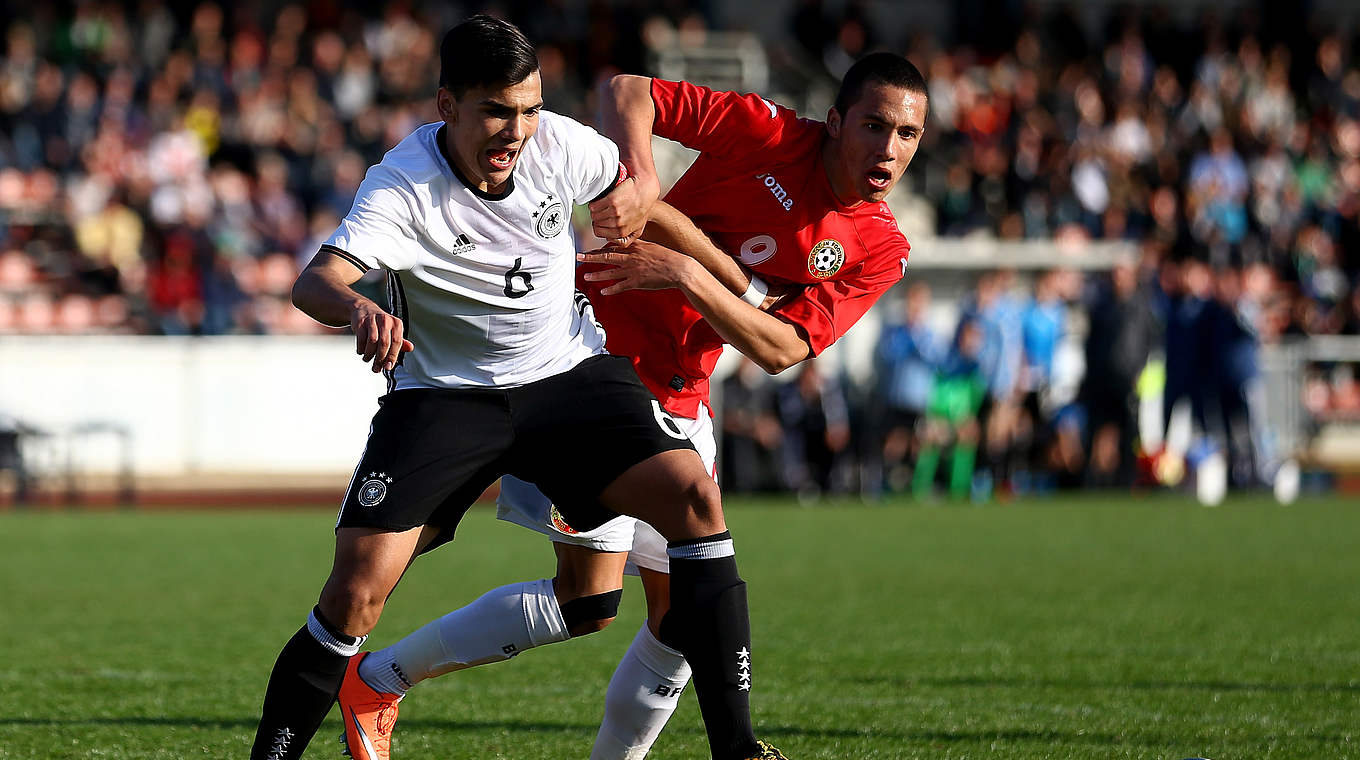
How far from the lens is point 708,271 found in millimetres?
4660

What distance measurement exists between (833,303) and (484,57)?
1334mm

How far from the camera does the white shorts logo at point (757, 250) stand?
498 centimetres

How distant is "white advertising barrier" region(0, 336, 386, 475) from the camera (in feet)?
57.1

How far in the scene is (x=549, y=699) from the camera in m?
6.05

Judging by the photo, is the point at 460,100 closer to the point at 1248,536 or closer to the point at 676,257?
the point at 676,257

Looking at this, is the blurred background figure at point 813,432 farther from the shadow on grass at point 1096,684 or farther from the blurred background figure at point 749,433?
the shadow on grass at point 1096,684

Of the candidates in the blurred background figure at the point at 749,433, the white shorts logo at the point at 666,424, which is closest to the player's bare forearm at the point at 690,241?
the white shorts logo at the point at 666,424

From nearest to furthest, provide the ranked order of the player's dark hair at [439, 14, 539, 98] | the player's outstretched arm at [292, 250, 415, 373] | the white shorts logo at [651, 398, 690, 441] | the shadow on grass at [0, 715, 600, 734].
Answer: the player's outstretched arm at [292, 250, 415, 373] → the player's dark hair at [439, 14, 539, 98] → the white shorts logo at [651, 398, 690, 441] → the shadow on grass at [0, 715, 600, 734]

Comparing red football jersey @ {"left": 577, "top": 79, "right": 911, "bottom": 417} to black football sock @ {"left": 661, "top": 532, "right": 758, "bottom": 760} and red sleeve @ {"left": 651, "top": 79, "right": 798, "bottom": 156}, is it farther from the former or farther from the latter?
black football sock @ {"left": 661, "top": 532, "right": 758, "bottom": 760}

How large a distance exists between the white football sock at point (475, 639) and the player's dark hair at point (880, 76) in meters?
1.68

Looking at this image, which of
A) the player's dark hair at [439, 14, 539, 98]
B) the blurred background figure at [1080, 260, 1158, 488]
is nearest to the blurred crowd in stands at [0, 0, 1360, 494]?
the blurred background figure at [1080, 260, 1158, 488]

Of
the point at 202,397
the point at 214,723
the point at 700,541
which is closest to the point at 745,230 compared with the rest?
the point at 700,541

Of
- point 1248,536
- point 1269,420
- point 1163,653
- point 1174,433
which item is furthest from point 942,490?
point 1163,653

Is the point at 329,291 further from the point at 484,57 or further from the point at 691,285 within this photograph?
the point at 691,285
